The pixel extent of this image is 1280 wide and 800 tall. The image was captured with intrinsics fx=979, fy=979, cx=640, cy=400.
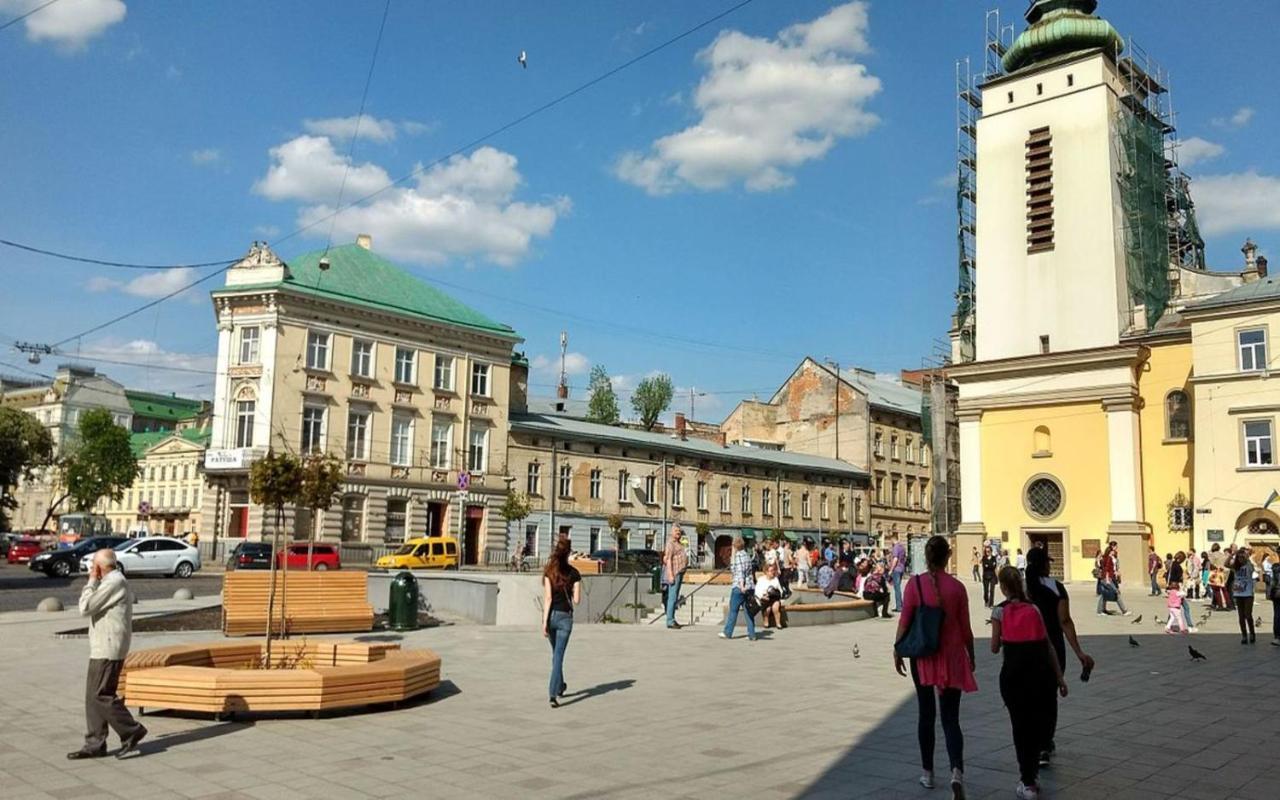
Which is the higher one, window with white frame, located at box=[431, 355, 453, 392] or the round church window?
window with white frame, located at box=[431, 355, 453, 392]

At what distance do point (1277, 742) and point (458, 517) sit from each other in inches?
1706

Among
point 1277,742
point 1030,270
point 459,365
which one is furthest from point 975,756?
point 459,365

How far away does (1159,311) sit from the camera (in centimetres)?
4747

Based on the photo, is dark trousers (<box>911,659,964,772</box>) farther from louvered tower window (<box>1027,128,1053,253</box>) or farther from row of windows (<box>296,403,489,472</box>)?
louvered tower window (<box>1027,128,1053,253</box>)

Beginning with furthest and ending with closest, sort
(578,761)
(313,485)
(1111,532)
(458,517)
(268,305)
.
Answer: (458,517) < (268,305) < (1111,532) < (313,485) < (578,761)

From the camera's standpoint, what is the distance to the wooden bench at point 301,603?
661 inches

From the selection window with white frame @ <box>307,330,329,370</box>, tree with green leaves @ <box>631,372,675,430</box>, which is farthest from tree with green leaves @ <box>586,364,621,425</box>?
window with white frame @ <box>307,330,329,370</box>

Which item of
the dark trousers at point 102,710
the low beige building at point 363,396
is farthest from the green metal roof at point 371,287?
the dark trousers at point 102,710

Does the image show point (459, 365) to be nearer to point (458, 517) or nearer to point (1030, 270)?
point (458, 517)

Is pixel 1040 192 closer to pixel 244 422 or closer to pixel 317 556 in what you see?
pixel 317 556

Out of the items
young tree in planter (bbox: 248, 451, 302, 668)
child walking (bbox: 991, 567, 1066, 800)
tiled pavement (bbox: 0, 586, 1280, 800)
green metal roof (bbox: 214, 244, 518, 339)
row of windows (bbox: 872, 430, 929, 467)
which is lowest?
tiled pavement (bbox: 0, 586, 1280, 800)

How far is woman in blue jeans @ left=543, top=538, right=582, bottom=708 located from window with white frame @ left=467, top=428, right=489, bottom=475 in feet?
133

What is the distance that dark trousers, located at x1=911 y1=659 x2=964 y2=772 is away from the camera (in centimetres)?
712

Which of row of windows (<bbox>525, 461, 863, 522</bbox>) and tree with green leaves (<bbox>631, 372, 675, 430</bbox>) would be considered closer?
row of windows (<bbox>525, 461, 863, 522</bbox>)
